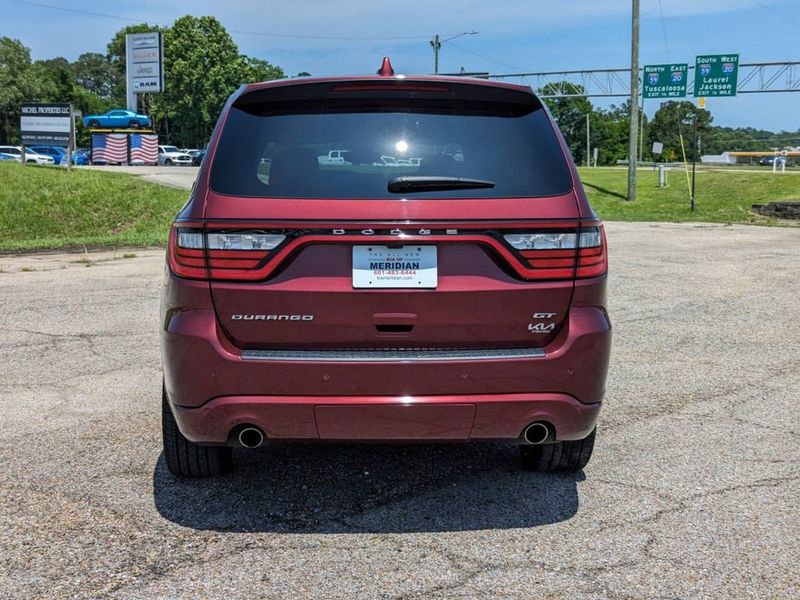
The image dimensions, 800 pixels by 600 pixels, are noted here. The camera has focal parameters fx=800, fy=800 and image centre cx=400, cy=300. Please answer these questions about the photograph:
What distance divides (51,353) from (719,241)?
1386 cm

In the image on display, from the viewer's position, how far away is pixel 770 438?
452 centimetres

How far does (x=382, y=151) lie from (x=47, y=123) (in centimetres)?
2599

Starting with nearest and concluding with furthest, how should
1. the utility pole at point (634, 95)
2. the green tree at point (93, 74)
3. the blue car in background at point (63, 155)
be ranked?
the utility pole at point (634, 95)
the blue car in background at point (63, 155)
the green tree at point (93, 74)

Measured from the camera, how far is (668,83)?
36781mm

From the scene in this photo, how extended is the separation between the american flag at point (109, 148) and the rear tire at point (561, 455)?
49.4 meters

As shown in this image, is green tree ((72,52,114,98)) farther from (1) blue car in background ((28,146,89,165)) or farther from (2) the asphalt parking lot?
(2) the asphalt parking lot

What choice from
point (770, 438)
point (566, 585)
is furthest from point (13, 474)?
point (770, 438)

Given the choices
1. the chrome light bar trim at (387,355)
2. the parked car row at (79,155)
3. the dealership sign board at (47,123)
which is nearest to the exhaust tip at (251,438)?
the chrome light bar trim at (387,355)

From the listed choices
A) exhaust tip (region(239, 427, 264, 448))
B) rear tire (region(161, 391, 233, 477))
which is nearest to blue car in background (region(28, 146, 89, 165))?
rear tire (region(161, 391, 233, 477))

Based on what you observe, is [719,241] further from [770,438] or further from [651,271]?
[770,438]

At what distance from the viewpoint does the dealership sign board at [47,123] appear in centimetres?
2600

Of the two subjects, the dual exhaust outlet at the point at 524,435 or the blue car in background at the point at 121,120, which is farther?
the blue car in background at the point at 121,120

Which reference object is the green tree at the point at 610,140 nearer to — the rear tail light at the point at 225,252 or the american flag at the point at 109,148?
the american flag at the point at 109,148

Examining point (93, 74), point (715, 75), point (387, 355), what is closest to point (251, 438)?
point (387, 355)
